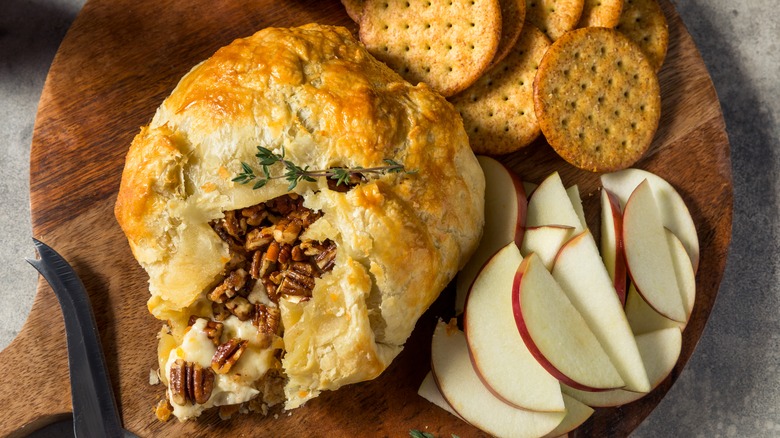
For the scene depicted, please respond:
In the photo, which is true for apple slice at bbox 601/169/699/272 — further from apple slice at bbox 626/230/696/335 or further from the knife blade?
the knife blade

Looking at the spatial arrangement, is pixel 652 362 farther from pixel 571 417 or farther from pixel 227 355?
pixel 227 355

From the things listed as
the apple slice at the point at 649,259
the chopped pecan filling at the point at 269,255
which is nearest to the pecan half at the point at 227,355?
the chopped pecan filling at the point at 269,255

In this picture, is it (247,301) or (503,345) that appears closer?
(247,301)

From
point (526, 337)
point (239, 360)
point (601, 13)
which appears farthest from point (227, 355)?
point (601, 13)

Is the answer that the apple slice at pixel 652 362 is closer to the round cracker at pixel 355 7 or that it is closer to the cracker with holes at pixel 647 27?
the cracker with holes at pixel 647 27

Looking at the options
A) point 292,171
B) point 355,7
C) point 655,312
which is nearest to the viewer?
point 292,171

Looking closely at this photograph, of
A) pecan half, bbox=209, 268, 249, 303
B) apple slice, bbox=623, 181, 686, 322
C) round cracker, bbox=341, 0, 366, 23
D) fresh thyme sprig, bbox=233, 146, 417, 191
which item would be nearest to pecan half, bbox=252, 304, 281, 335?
pecan half, bbox=209, 268, 249, 303
